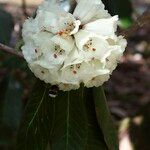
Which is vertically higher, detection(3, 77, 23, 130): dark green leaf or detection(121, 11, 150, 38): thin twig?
detection(121, 11, 150, 38): thin twig

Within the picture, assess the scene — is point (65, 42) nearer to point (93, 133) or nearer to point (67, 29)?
point (67, 29)

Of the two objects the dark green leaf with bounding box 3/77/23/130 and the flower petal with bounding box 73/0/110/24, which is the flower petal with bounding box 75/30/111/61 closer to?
the flower petal with bounding box 73/0/110/24

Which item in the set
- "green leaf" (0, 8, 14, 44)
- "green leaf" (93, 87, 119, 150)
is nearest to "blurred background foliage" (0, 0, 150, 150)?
"green leaf" (0, 8, 14, 44)

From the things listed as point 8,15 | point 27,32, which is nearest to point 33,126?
point 27,32

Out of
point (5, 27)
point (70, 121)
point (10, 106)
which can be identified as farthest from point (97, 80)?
point (10, 106)

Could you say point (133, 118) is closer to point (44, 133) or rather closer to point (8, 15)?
point (8, 15)
